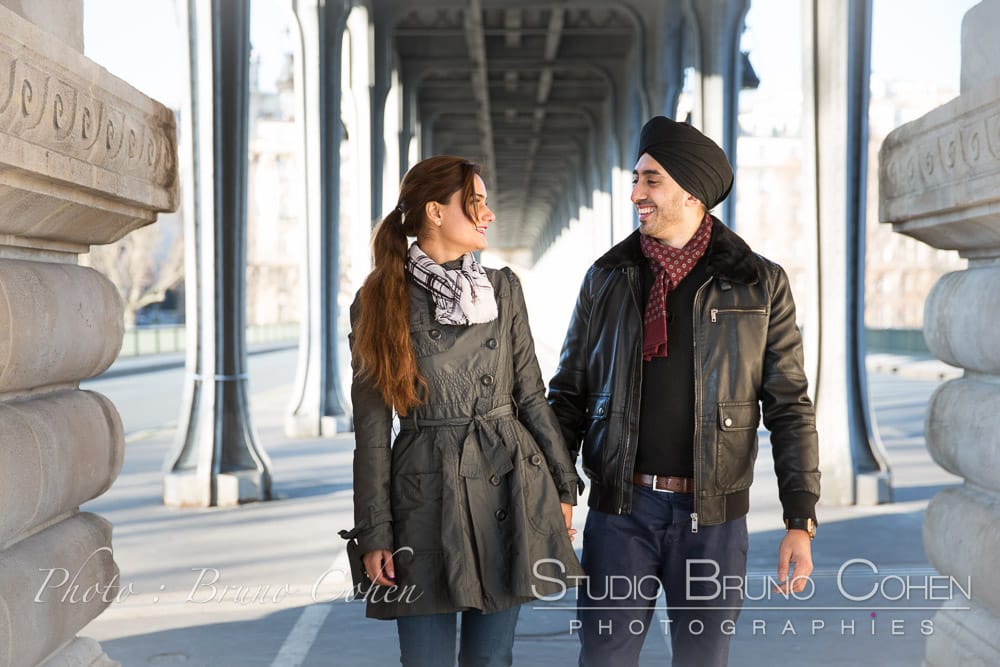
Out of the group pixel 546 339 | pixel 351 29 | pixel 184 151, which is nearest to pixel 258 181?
pixel 546 339

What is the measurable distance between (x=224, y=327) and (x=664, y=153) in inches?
329

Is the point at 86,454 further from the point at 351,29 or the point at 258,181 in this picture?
the point at 258,181

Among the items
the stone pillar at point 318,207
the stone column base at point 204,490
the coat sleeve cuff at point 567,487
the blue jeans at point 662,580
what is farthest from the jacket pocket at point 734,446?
the stone pillar at point 318,207

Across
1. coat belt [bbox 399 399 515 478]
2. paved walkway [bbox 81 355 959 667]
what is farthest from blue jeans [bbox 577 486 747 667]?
paved walkway [bbox 81 355 959 667]

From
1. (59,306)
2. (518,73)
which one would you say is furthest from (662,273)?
(518,73)

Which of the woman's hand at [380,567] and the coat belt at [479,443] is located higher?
the coat belt at [479,443]

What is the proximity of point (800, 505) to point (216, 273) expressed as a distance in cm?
860

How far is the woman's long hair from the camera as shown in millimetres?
3330

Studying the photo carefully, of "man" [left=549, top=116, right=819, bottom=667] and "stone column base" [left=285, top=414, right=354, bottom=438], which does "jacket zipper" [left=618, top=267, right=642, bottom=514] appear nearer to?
"man" [left=549, top=116, right=819, bottom=667]

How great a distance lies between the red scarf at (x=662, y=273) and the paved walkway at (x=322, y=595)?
2783 mm

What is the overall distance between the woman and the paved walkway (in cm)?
257

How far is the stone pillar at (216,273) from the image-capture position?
1092 centimetres

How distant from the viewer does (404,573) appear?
3.29m

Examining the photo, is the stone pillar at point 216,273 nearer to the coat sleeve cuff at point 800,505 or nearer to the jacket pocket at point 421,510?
the jacket pocket at point 421,510
